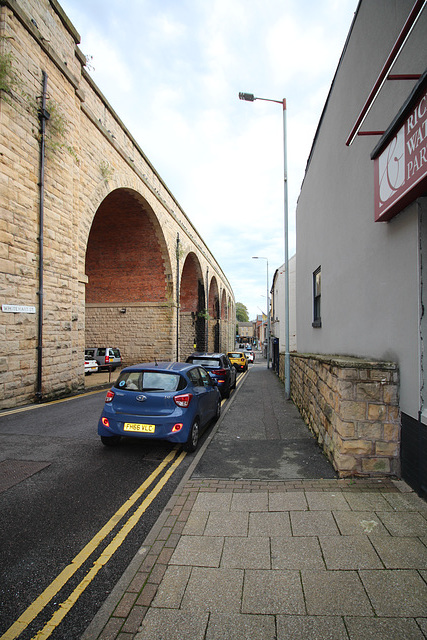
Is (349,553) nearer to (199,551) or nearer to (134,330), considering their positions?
(199,551)

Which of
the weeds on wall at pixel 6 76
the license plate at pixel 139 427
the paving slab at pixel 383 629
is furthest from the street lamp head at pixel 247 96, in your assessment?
the paving slab at pixel 383 629

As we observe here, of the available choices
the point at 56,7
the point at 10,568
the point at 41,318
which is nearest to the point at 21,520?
the point at 10,568

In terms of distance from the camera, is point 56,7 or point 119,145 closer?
point 56,7

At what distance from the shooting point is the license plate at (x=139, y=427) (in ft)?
17.0

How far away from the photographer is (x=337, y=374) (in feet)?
14.2

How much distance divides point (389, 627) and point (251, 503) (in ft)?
5.74

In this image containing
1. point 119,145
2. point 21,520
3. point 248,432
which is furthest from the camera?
point 119,145

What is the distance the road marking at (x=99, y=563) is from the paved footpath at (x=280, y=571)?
0.80 ft

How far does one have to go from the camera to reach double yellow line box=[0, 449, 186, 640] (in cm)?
213

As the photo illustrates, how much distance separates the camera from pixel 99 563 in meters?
2.74

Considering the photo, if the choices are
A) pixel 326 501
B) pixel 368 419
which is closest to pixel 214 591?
pixel 326 501

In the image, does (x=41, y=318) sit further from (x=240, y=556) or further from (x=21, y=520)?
(x=240, y=556)

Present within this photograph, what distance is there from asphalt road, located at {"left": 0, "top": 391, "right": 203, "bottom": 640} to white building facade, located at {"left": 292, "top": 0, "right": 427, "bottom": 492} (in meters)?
2.58

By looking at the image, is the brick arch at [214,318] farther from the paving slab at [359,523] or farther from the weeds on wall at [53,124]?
the paving slab at [359,523]
